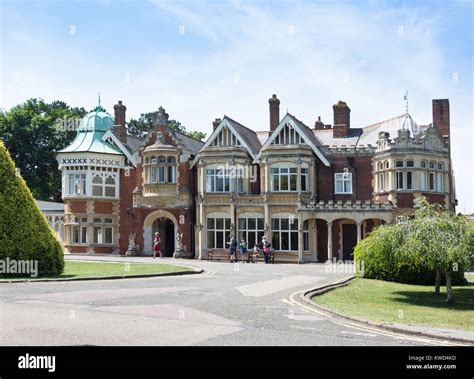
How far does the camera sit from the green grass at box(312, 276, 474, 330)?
1432 centimetres

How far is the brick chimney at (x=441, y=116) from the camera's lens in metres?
39.5

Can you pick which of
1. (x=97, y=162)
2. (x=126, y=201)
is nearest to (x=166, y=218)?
(x=126, y=201)

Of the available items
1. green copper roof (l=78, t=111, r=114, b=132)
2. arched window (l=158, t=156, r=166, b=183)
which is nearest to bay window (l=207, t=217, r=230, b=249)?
arched window (l=158, t=156, r=166, b=183)

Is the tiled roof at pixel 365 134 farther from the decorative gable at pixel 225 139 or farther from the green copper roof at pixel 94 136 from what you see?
the green copper roof at pixel 94 136

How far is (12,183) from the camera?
22.5m

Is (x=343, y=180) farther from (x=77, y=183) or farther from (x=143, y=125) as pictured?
(x=143, y=125)

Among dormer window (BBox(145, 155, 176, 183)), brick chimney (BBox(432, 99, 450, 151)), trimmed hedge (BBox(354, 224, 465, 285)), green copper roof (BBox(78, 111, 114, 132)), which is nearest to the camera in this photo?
trimmed hedge (BBox(354, 224, 465, 285))

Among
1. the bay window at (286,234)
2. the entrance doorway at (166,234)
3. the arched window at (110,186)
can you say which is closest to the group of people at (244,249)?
the bay window at (286,234)

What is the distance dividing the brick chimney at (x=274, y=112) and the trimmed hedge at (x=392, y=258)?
1930cm

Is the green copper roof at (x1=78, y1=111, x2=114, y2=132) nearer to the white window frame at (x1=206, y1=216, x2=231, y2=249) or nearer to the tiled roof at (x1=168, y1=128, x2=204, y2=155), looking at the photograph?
the tiled roof at (x1=168, y1=128, x2=204, y2=155)

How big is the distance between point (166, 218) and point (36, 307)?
29941 millimetres

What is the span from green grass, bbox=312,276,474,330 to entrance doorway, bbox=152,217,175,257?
22.5 metres

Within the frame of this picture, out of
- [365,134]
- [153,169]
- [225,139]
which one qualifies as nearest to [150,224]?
[153,169]

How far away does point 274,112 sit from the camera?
1709 inches
